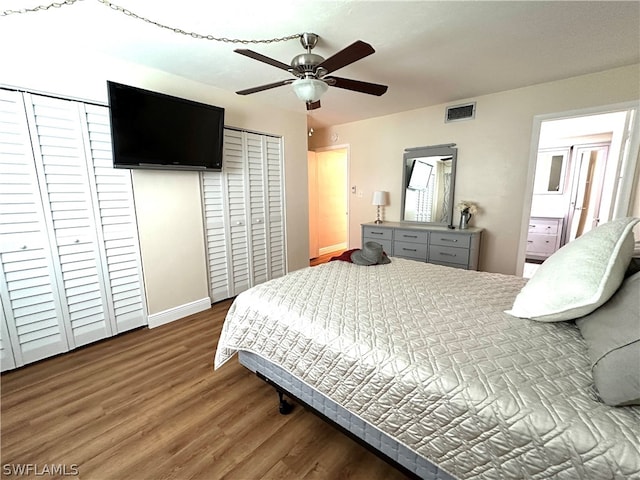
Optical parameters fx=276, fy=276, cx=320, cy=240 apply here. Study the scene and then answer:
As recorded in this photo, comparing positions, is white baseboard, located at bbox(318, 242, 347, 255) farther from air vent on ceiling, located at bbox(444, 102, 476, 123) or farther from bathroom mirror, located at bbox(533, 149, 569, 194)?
bathroom mirror, located at bbox(533, 149, 569, 194)

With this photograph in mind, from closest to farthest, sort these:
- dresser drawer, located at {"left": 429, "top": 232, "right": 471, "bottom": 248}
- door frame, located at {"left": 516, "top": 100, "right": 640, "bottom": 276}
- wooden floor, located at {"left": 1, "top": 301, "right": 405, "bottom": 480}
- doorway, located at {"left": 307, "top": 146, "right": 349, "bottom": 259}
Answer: wooden floor, located at {"left": 1, "top": 301, "right": 405, "bottom": 480}, door frame, located at {"left": 516, "top": 100, "right": 640, "bottom": 276}, dresser drawer, located at {"left": 429, "top": 232, "right": 471, "bottom": 248}, doorway, located at {"left": 307, "top": 146, "right": 349, "bottom": 259}

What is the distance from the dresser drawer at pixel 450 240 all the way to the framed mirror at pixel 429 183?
37 cm

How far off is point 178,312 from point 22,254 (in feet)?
4.27

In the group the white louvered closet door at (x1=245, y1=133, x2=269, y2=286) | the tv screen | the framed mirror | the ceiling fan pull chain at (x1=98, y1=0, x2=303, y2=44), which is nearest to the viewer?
the ceiling fan pull chain at (x1=98, y1=0, x2=303, y2=44)

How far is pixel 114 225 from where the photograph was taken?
2426 millimetres

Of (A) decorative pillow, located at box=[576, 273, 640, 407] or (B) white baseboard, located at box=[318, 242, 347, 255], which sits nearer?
(A) decorative pillow, located at box=[576, 273, 640, 407]

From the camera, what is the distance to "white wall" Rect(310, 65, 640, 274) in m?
2.73

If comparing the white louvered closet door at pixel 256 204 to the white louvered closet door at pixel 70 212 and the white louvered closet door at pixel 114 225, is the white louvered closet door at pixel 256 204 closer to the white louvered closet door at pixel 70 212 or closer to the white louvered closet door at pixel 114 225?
the white louvered closet door at pixel 114 225

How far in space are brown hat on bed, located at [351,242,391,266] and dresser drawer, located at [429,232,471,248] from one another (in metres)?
1.29

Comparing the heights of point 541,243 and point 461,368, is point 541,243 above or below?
below

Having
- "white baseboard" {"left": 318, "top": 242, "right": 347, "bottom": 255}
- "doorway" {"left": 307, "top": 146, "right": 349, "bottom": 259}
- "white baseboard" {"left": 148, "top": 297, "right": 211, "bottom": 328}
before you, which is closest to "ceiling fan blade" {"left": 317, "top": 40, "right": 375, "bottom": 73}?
"white baseboard" {"left": 148, "top": 297, "right": 211, "bottom": 328}

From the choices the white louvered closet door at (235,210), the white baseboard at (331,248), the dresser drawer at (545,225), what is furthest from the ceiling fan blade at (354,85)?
the dresser drawer at (545,225)

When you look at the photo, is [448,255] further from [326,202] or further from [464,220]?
[326,202]

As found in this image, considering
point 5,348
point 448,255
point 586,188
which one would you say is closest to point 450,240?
point 448,255
